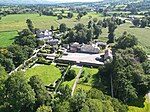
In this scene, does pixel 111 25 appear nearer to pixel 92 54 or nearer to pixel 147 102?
pixel 92 54

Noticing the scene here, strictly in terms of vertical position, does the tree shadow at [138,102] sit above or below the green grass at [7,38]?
above

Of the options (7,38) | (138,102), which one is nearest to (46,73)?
(138,102)

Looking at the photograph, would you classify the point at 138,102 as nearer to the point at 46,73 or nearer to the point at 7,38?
the point at 46,73

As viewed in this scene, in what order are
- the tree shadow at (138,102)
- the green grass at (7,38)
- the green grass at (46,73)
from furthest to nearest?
the green grass at (7,38) → the green grass at (46,73) → the tree shadow at (138,102)

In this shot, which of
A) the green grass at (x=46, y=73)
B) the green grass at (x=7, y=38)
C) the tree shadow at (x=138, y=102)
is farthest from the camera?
the green grass at (x=7, y=38)

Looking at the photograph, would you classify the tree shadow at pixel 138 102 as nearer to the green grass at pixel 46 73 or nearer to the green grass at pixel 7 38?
the green grass at pixel 46 73

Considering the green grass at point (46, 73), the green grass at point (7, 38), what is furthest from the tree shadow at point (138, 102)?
the green grass at point (7, 38)

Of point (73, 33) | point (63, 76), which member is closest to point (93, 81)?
point (63, 76)
